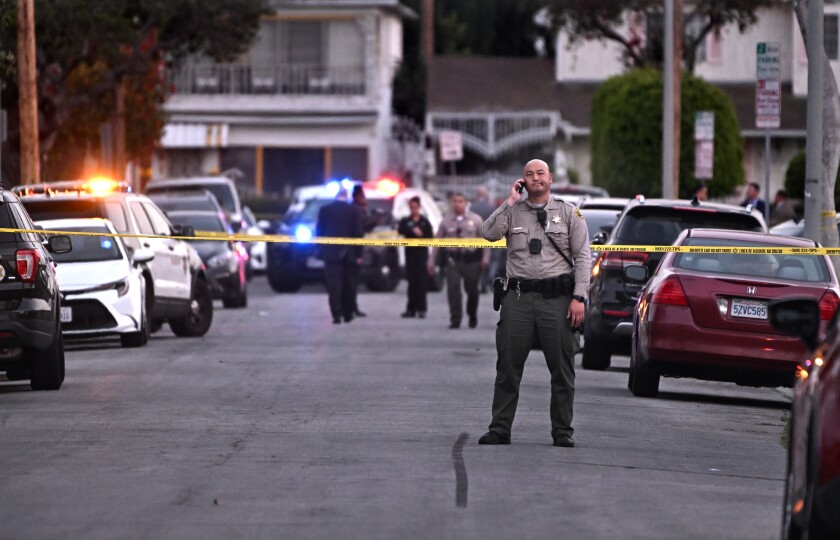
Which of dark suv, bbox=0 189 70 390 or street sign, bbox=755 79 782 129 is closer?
dark suv, bbox=0 189 70 390

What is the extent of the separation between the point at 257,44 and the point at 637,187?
19785 mm

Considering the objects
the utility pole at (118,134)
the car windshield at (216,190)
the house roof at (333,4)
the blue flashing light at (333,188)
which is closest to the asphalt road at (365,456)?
the blue flashing light at (333,188)

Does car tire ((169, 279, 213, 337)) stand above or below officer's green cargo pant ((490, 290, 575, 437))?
below

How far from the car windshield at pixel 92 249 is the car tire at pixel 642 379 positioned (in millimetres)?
6651

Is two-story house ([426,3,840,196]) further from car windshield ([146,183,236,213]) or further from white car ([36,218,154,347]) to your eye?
white car ([36,218,154,347])

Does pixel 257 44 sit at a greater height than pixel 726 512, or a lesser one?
greater

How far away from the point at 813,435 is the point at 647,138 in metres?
38.9

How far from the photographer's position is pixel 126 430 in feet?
42.7

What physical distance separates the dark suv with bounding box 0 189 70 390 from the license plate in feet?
18.5

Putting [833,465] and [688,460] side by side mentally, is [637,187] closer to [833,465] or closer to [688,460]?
[688,460]

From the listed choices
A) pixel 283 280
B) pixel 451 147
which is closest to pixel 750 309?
pixel 283 280

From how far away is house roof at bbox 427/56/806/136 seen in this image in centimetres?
5844

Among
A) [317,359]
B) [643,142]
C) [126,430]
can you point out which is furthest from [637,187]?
[126,430]

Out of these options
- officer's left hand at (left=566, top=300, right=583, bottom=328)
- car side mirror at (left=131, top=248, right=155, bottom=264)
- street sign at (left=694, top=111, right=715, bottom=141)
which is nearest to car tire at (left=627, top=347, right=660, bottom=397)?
officer's left hand at (left=566, top=300, right=583, bottom=328)
